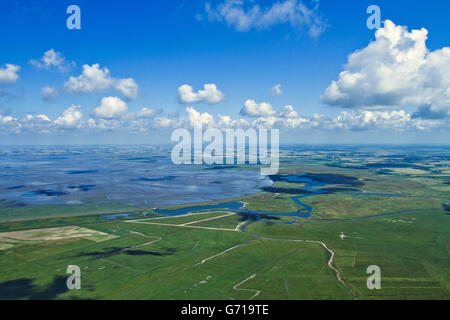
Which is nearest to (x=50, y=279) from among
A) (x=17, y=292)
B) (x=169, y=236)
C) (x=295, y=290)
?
(x=17, y=292)

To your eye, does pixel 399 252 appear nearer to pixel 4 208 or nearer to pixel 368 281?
pixel 368 281

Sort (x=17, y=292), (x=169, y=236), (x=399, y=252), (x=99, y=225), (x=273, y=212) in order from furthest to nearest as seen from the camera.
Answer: (x=273, y=212)
(x=99, y=225)
(x=169, y=236)
(x=399, y=252)
(x=17, y=292)

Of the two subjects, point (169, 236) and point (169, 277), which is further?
point (169, 236)

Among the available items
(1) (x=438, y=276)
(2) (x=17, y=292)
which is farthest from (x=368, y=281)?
(2) (x=17, y=292)

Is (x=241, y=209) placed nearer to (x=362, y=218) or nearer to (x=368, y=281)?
(x=362, y=218)

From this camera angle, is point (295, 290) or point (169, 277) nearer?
point (295, 290)

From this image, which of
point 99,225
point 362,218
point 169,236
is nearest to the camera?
point 169,236
